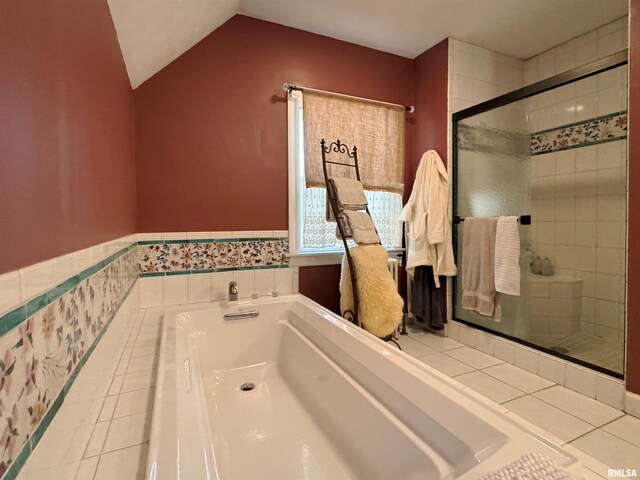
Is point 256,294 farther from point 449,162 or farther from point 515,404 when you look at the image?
point 449,162

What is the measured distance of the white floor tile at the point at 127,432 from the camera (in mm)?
708

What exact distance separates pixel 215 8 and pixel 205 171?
94cm

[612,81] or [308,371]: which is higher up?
[612,81]

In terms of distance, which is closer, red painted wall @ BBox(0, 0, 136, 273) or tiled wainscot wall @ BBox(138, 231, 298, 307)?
red painted wall @ BBox(0, 0, 136, 273)

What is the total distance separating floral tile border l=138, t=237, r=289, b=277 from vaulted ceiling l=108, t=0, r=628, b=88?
3.32ft

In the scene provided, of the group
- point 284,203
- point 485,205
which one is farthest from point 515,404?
point 284,203

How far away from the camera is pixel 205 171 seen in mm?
2049

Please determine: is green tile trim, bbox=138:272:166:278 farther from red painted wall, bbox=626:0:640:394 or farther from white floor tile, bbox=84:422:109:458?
red painted wall, bbox=626:0:640:394

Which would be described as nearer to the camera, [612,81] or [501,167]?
[612,81]

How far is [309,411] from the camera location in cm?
141

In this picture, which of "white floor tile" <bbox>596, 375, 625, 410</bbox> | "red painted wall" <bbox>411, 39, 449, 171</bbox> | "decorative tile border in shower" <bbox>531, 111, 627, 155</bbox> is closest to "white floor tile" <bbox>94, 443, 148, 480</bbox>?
"white floor tile" <bbox>596, 375, 625, 410</bbox>

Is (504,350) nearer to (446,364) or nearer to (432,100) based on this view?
(446,364)

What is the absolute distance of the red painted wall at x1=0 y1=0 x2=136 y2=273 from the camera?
423mm

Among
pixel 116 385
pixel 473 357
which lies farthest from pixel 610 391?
pixel 116 385
